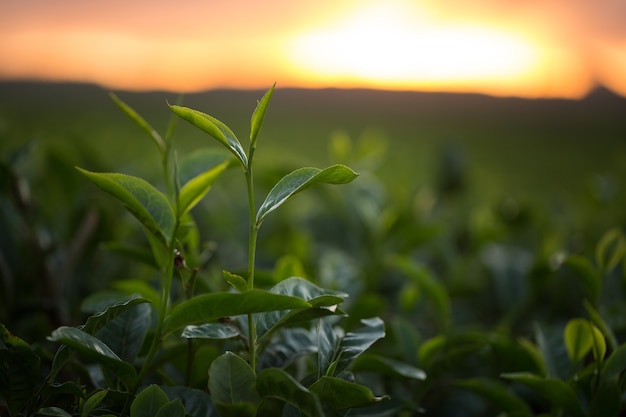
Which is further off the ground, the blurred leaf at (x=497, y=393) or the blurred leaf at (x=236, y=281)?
the blurred leaf at (x=236, y=281)

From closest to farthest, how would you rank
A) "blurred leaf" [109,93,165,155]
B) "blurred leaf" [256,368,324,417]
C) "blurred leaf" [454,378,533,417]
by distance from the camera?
1. "blurred leaf" [256,368,324,417]
2. "blurred leaf" [109,93,165,155]
3. "blurred leaf" [454,378,533,417]

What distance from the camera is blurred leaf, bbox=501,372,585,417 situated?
76 centimetres

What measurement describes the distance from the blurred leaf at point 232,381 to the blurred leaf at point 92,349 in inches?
4.2

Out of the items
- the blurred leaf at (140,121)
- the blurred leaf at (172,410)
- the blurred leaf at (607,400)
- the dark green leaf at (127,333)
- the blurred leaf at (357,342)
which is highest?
the blurred leaf at (140,121)

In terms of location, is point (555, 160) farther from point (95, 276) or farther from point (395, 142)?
point (95, 276)

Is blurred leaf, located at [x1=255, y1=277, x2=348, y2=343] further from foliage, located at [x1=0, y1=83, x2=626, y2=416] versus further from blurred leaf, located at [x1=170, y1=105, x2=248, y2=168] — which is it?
blurred leaf, located at [x1=170, y1=105, x2=248, y2=168]

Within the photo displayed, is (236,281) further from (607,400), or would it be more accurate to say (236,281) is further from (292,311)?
(607,400)

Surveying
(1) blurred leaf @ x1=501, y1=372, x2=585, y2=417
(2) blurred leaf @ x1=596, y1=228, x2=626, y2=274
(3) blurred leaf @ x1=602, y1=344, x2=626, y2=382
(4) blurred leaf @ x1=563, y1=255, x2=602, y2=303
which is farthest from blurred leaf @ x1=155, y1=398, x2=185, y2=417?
(2) blurred leaf @ x1=596, y1=228, x2=626, y2=274

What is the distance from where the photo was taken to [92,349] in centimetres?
61

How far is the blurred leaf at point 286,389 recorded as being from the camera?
0.58 meters

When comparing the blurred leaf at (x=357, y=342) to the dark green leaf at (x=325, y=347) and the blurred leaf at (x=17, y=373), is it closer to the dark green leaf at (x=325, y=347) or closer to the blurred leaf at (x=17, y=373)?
the dark green leaf at (x=325, y=347)

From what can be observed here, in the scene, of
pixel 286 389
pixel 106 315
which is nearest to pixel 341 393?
pixel 286 389

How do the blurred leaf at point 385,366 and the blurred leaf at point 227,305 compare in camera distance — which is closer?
the blurred leaf at point 227,305

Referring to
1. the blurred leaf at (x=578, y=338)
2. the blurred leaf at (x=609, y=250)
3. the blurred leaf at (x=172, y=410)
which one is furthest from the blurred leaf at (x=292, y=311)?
the blurred leaf at (x=609, y=250)
